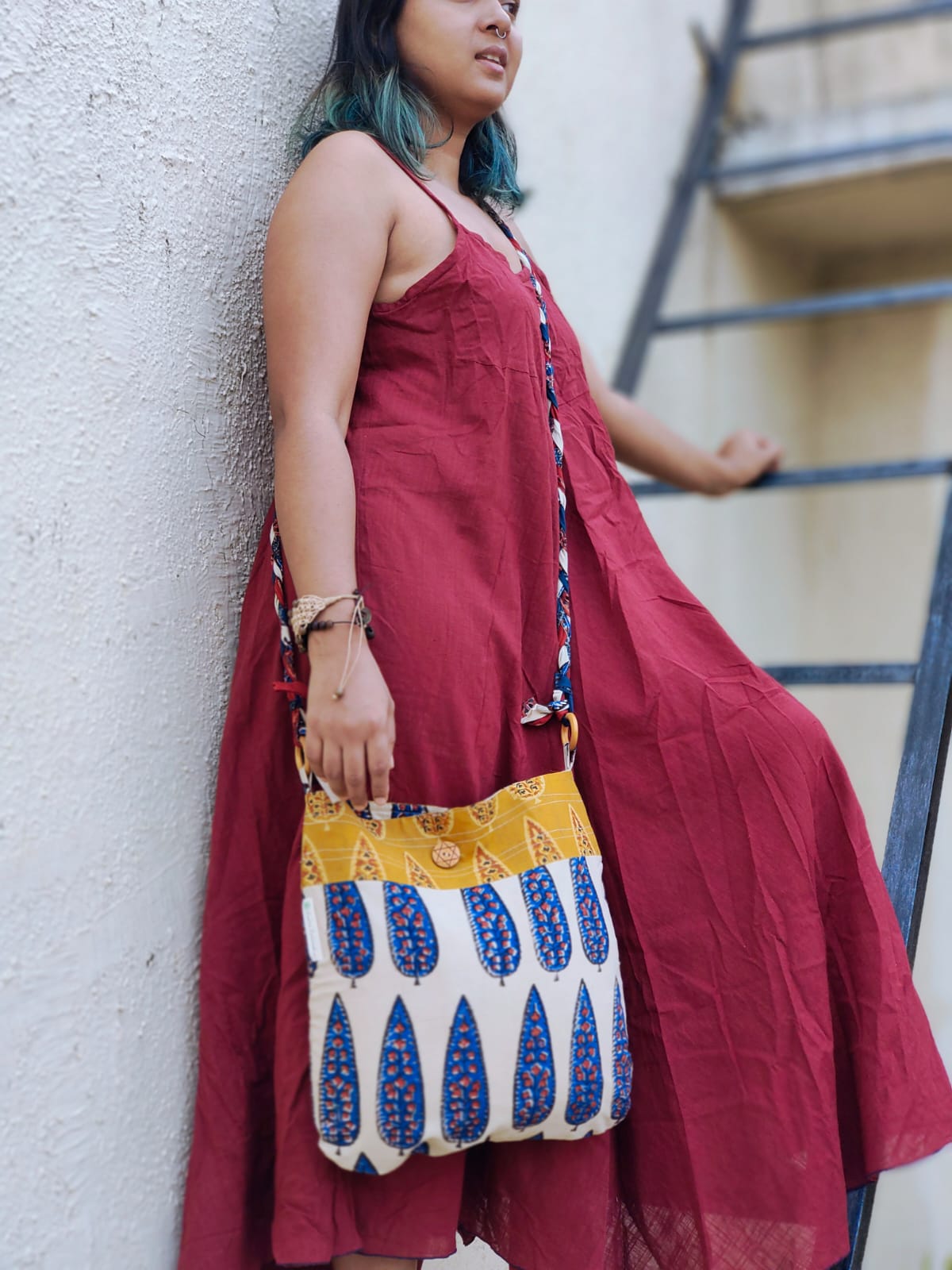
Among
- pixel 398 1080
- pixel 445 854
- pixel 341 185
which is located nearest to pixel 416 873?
pixel 445 854

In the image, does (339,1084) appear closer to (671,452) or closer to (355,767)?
(355,767)

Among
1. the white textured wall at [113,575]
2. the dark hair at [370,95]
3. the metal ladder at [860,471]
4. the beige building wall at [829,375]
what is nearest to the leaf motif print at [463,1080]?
the white textured wall at [113,575]

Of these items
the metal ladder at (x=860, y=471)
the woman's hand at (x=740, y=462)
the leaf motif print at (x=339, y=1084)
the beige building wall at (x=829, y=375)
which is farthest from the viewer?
the beige building wall at (x=829, y=375)

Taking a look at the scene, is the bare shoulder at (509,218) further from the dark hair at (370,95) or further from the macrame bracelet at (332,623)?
the macrame bracelet at (332,623)

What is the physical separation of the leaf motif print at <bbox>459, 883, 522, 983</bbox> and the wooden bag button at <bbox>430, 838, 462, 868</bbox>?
26 millimetres

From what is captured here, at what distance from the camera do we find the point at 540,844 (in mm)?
957

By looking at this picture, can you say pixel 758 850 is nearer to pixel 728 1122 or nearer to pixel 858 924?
pixel 858 924

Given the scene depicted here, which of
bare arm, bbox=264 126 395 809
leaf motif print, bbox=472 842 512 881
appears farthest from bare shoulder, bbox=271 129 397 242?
leaf motif print, bbox=472 842 512 881

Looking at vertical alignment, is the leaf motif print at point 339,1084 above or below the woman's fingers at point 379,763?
below

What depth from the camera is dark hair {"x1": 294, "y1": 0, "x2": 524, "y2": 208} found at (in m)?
1.13

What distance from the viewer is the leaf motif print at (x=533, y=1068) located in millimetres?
900

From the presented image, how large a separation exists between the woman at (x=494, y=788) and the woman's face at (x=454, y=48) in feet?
0.15

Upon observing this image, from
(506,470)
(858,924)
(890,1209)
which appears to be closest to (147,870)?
(506,470)

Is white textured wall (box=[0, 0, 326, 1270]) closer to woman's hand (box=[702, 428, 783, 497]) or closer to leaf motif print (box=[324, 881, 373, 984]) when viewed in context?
leaf motif print (box=[324, 881, 373, 984])
